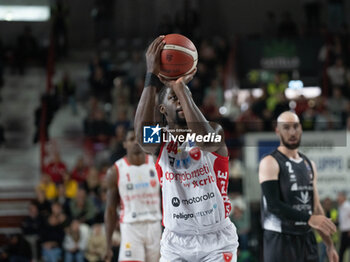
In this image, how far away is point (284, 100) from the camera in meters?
14.1

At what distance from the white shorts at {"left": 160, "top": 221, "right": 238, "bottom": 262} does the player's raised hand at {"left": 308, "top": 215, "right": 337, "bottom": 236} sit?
128 cm

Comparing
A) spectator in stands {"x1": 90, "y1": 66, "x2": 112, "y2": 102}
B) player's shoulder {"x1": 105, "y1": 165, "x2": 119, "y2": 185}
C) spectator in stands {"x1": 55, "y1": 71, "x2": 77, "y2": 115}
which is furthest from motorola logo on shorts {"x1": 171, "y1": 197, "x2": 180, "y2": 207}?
spectator in stands {"x1": 55, "y1": 71, "x2": 77, "y2": 115}

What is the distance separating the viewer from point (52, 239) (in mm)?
11109

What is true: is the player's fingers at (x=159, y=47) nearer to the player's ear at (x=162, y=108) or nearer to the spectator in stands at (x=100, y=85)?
the player's ear at (x=162, y=108)

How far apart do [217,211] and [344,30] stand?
16.0 meters

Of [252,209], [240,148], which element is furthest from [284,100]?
[252,209]

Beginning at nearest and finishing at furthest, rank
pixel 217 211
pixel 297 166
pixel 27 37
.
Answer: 1. pixel 217 211
2. pixel 297 166
3. pixel 27 37

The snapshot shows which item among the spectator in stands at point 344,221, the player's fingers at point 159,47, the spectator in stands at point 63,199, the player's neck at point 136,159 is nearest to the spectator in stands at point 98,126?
the spectator in stands at point 63,199

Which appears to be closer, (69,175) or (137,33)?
(69,175)

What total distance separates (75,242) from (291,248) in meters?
5.72

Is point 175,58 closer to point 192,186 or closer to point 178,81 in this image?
point 178,81

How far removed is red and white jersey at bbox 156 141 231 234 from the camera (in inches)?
188

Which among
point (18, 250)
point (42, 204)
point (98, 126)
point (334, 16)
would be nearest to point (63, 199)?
point (42, 204)

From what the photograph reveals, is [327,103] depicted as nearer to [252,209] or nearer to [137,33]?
[252,209]
